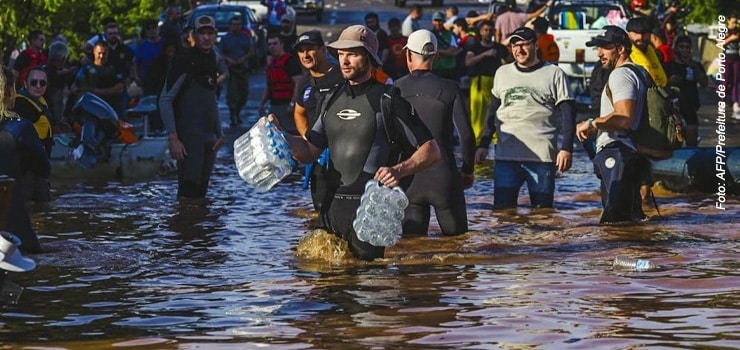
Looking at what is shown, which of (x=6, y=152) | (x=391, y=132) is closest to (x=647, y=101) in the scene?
(x=391, y=132)

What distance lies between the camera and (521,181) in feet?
46.8

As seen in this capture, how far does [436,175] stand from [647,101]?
2.32m

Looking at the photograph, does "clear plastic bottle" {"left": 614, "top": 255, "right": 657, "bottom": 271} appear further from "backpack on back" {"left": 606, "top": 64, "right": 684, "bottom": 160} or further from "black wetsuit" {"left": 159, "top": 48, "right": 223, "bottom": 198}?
"black wetsuit" {"left": 159, "top": 48, "right": 223, "bottom": 198}

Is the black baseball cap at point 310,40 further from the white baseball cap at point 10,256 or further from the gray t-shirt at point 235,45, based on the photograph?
the gray t-shirt at point 235,45

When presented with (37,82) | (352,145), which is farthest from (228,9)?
(352,145)

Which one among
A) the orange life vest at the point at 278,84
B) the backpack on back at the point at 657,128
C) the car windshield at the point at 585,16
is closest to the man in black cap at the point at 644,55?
the backpack on back at the point at 657,128

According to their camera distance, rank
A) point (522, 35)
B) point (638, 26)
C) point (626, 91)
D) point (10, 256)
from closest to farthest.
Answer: point (10, 256) → point (626, 91) → point (522, 35) → point (638, 26)

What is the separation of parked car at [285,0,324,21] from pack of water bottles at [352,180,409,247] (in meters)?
48.8

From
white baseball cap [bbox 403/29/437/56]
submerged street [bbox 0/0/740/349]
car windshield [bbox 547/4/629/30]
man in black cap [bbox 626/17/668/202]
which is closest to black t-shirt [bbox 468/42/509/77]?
submerged street [bbox 0/0/740/349]

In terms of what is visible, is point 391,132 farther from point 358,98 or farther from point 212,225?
point 212,225

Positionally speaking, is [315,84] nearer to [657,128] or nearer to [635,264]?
[657,128]

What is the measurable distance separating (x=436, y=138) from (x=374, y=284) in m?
1.99

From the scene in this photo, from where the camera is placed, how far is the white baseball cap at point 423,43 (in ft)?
40.6

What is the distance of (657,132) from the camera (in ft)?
44.0
